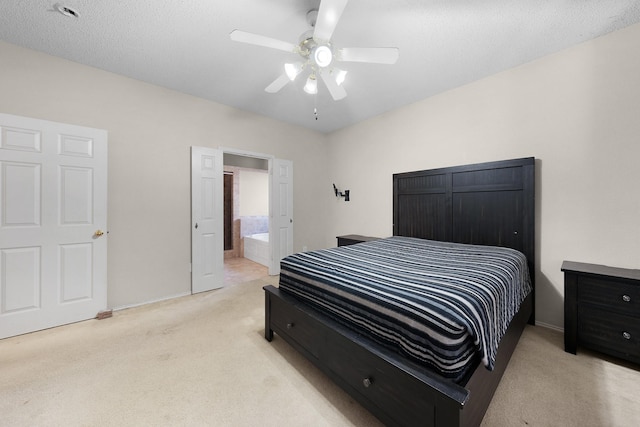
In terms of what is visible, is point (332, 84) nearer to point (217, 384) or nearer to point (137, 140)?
point (137, 140)

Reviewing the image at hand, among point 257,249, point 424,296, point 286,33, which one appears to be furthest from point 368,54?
point 257,249

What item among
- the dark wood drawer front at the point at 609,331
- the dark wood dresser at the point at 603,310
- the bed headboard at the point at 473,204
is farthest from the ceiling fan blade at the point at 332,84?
the dark wood drawer front at the point at 609,331

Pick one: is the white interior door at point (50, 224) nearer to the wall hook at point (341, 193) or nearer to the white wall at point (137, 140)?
the white wall at point (137, 140)

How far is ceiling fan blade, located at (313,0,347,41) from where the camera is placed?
57.1 inches

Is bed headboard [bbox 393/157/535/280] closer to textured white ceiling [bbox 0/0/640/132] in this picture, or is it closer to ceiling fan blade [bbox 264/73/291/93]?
textured white ceiling [bbox 0/0/640/132]

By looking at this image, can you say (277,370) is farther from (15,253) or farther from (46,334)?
(15,253)

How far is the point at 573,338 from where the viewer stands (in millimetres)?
1958

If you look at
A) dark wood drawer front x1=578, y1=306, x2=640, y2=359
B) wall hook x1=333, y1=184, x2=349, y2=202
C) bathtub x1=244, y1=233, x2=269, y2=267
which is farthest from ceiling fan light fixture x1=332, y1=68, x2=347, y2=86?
bathtub x1=244, y1=233, x2=269, y2=267

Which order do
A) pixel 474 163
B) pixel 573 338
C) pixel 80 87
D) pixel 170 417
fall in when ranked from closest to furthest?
pixel 170 417, pixel 573 338, pixel 80 87, pixel 474 163

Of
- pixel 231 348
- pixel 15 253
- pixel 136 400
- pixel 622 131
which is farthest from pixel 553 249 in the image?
pixel 15 253

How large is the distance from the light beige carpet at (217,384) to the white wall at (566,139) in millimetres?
898

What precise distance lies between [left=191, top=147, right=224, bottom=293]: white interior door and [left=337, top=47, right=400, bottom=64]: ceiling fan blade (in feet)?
7.62

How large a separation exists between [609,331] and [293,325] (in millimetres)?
2345

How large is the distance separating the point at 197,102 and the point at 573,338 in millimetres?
4642
